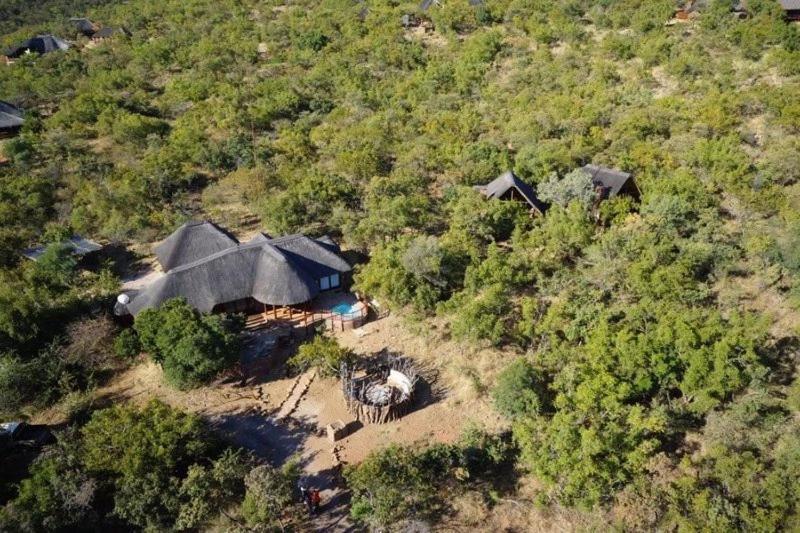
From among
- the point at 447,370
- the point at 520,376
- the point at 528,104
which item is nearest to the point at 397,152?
the point at 528,104

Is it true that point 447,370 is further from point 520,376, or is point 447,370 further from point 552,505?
point 552,505

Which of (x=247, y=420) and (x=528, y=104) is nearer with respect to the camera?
(x=247, y=420)

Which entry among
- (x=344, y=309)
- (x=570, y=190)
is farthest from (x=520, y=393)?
(x=570, y=190)

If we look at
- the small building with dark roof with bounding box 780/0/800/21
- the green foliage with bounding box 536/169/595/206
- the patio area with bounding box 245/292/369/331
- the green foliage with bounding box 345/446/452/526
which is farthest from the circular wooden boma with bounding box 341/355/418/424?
the small building with dark roof with bounding box 780/0/800/21

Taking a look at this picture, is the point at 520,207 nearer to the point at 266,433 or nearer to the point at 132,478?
the point at 266,433

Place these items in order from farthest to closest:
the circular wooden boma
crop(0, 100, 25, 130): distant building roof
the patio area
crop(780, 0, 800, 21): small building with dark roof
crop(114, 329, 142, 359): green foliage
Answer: crop(780, 0, 800, 21): small building with dark roof → crop(0, 100, 25, 130): distant building roof → the patio area → crop(114, 329, 142, 359): green foliage → the circular wooden boma

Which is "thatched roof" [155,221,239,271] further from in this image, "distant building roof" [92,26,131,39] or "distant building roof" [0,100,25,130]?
"distant building roof" [92,26,131,39]

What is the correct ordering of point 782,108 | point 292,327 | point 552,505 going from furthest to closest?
point 782,108, point 292,327, point 552,505
